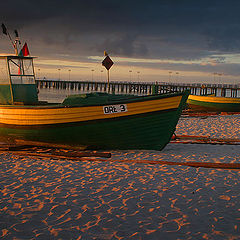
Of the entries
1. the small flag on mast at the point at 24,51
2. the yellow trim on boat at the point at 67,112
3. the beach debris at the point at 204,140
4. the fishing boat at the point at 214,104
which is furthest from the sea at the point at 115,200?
the fishing boat at the point at 214,104

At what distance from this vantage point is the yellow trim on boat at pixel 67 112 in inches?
354

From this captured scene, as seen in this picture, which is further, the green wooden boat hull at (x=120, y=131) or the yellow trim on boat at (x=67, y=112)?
the green wooden boat hull at (x=120, y=131)

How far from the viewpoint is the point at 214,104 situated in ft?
87.9

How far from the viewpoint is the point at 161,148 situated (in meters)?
9.62

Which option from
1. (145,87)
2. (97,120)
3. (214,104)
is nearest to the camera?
(97,120)

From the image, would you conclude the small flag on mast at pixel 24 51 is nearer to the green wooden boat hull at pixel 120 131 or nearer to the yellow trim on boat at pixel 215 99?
the green wooden boat hull at pixel 120 131

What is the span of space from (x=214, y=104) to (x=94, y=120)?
799 inches

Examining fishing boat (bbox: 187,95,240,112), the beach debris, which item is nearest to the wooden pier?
fishing boat (bbox: 187,95,240,112)

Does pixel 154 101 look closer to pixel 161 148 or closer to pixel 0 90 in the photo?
pixel 161 148

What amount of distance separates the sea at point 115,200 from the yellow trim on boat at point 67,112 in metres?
1.62

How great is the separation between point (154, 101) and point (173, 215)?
15.4 feet

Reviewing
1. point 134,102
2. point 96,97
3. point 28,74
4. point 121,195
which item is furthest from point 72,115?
point 121,195

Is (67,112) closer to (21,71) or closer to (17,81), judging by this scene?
(17,81)

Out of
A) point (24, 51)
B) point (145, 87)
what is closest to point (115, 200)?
point (24, 51)
